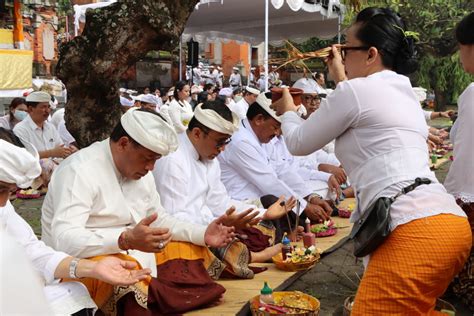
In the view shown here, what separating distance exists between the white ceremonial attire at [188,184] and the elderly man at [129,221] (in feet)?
1.24

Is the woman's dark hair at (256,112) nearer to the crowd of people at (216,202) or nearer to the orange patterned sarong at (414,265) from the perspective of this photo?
the crowd of people at (216,202)

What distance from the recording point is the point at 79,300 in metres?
2.71

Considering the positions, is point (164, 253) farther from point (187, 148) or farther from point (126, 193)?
point (187, 148)

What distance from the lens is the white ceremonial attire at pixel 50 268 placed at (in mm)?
2654

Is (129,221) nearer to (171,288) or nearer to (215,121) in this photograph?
(171,288)

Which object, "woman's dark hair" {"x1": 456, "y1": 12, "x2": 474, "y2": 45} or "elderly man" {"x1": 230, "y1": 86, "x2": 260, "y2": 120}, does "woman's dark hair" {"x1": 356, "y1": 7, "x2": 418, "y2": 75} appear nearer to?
"woman's dark hair" {"x1": 456, "y1": 12, "x2": 474, "y2": 45}

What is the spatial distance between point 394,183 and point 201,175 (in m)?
2.09

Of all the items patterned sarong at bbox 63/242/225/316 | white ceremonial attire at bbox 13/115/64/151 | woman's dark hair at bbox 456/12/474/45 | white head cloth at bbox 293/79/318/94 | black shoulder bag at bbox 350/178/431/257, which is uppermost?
woman's dark hair at bbox 456/12/474/45

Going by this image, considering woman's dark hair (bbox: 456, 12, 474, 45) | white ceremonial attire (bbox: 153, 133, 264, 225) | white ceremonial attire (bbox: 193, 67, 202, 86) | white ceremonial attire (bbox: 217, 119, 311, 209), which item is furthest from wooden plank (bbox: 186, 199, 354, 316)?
white ceremonial attire (bbox: 193, 67, 202, 86)

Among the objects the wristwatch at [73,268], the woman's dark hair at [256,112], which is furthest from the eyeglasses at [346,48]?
the woman's dark hair at [256,112]

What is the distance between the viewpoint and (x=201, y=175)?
167 inches

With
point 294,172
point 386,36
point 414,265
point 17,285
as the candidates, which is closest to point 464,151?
point 386,36

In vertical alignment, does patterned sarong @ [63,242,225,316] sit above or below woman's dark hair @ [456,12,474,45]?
below

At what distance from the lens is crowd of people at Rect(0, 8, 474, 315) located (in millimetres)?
2336
